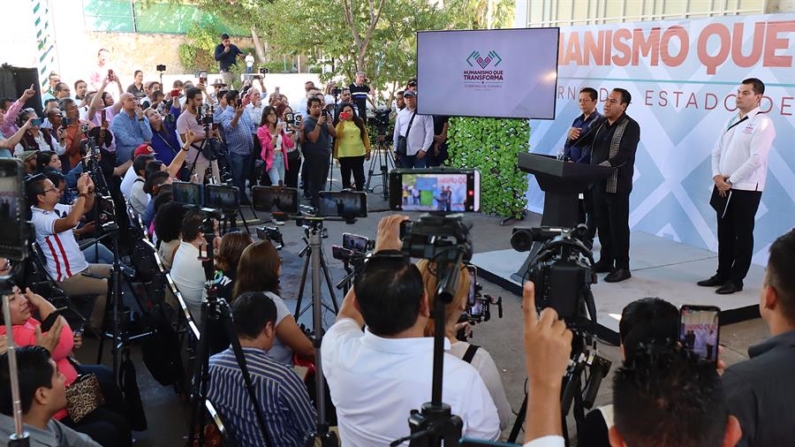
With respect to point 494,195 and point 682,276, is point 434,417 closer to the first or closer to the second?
point 682,276

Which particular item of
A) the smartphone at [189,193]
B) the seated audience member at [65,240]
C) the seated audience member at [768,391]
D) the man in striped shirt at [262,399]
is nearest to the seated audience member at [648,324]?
the seated audience member at [768,391]

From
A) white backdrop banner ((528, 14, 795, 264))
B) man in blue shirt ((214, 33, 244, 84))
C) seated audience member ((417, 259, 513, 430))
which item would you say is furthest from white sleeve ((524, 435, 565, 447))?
man in blue shirt ((214, 33, 244, 84))

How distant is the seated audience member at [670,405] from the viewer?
4.33 ft

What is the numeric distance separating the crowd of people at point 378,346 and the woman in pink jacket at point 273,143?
76.1 inches

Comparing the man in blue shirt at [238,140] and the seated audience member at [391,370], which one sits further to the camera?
the man in blue shirt at [238,140]

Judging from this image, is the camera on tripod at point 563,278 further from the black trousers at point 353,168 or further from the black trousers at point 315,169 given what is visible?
the black trousers at point 353,168

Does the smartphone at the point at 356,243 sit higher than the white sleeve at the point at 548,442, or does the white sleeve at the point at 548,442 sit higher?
the white sleeve at the point at 548,442

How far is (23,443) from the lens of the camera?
6.16 ft

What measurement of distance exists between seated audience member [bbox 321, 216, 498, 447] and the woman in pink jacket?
702 cm

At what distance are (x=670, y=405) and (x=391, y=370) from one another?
2.92 feet

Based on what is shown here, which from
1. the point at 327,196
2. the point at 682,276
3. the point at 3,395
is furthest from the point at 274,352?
the point at 682,276

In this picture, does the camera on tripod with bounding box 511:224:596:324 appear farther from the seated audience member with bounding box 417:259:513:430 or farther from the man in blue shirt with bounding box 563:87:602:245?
the man in blue shirt with bounding box 563:87:602:245

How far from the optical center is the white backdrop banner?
5.89m

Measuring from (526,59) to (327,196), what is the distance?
493cm
